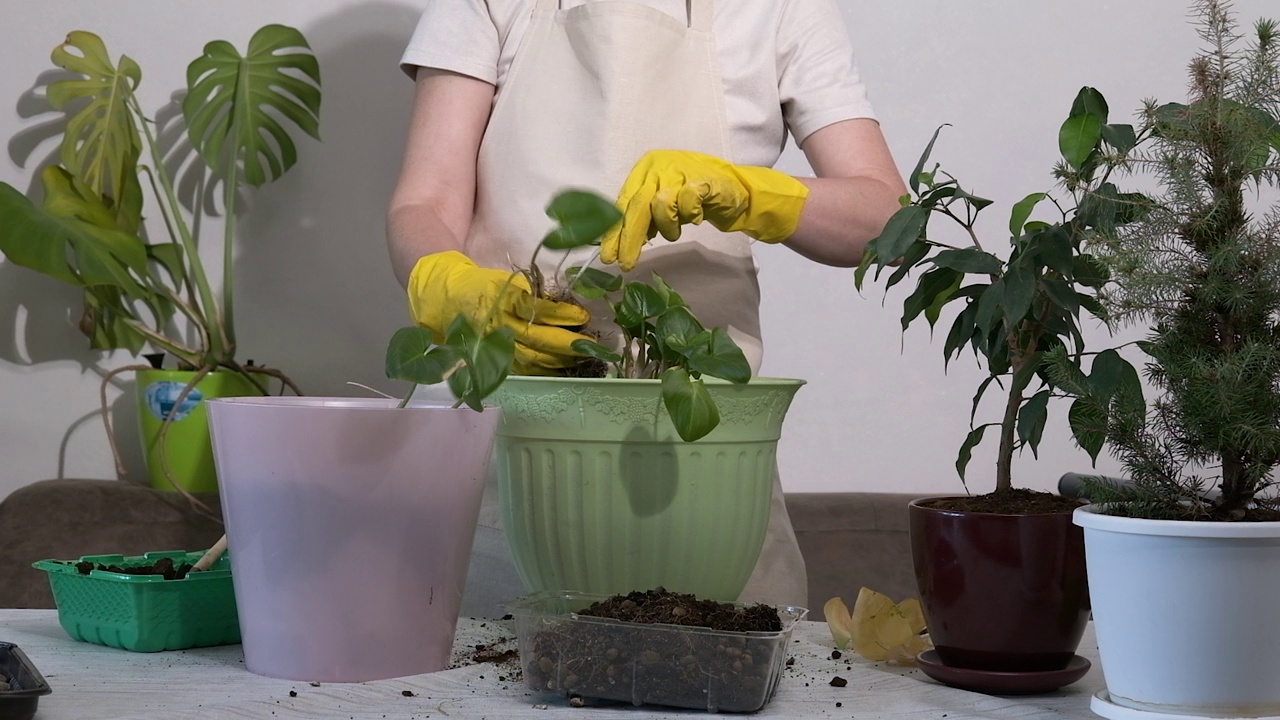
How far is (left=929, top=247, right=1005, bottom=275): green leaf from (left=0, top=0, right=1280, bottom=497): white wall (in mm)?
1251

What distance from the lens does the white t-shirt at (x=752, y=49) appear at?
3.78ft

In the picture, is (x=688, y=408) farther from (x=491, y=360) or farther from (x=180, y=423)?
(x=180, y=423)

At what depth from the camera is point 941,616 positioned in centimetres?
61

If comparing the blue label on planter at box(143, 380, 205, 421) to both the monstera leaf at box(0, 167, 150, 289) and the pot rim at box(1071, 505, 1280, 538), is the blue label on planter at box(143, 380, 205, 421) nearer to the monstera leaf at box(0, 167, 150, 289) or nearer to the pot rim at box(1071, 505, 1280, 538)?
the monstera leaf at box(0, 167, 150, 289)

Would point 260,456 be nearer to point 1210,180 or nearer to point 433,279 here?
point 433,279

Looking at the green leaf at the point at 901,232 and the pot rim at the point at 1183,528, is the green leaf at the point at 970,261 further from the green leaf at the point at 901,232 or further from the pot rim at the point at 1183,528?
the pot rim at the point at 1183,528

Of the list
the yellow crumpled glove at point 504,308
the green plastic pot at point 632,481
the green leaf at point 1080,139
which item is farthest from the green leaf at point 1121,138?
the yellow crumpled glove at point 504,308

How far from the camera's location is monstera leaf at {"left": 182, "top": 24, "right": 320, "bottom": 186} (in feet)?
5.49

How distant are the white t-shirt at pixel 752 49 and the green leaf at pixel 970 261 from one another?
1.86 ft

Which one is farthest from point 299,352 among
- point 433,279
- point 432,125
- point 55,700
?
point 55,700

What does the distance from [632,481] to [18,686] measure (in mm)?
327

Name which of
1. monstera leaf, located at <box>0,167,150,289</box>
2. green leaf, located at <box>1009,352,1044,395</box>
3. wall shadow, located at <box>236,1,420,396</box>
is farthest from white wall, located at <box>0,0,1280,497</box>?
green leaf, located at <box>1009,352,1044,395</box>

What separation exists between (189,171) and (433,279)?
116cm

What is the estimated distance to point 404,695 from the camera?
573 mm
